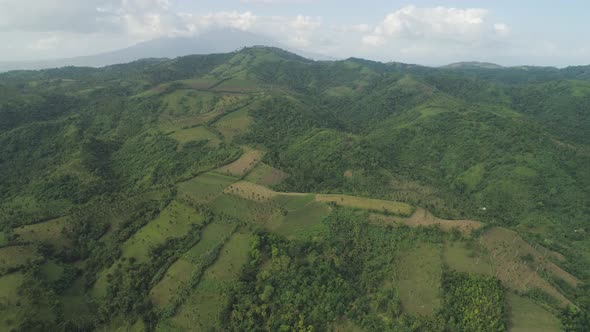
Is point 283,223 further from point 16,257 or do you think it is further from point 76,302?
point 16,257

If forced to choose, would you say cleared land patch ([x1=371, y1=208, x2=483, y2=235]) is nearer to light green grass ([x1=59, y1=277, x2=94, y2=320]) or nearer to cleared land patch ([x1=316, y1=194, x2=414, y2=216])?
cleared land patch ([x1=316, y1=194, x2=414, y2=216])

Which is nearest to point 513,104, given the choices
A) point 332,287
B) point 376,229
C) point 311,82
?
point 311,82

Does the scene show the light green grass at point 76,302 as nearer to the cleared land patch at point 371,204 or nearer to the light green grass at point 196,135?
the cleared land patch at point 371,204

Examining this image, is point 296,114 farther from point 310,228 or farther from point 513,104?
point 513,104

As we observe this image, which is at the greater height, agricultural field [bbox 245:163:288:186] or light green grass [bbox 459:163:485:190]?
agricultural field [bbox 245:163:288:186]

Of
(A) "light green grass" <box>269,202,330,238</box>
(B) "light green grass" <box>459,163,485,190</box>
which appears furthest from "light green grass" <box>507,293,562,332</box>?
(B) "light green grass" <box>459,163,485,190</box>

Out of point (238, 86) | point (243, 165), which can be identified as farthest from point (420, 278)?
point (238, 86)
